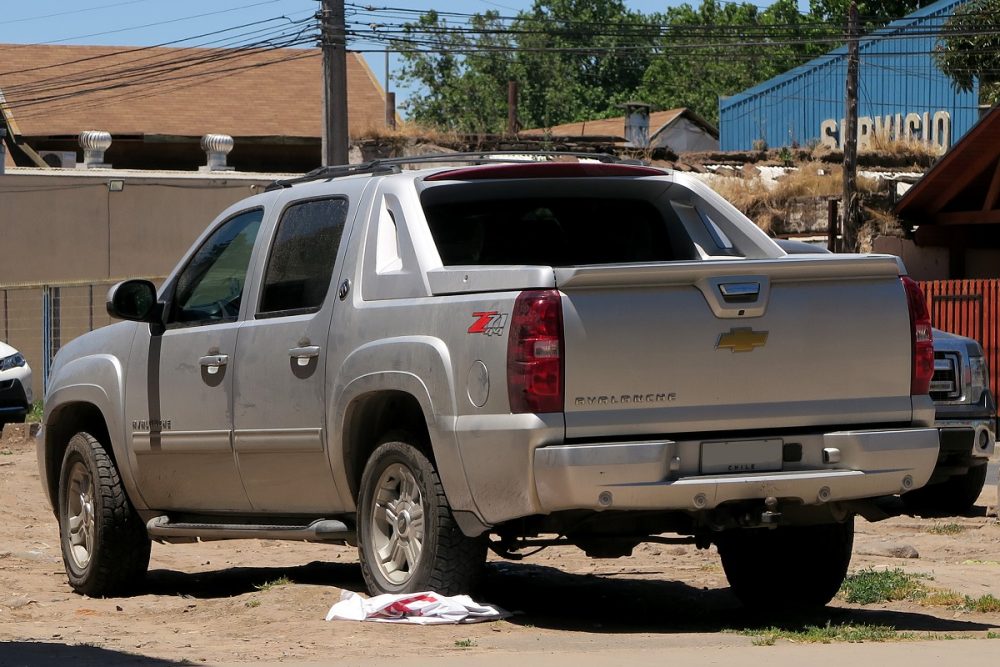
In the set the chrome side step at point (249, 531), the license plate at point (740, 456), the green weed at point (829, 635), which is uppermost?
the license plate at point (740, 456)

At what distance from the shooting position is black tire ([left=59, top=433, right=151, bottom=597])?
8578mm

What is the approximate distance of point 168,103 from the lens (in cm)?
4591

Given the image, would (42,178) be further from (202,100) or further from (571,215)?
(571,215)

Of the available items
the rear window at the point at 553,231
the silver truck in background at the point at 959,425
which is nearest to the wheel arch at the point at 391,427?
the rear window at the point at 553,231

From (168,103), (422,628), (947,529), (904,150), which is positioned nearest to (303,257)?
(422,628)

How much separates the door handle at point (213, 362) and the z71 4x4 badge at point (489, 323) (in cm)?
196

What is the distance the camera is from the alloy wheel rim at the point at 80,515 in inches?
346

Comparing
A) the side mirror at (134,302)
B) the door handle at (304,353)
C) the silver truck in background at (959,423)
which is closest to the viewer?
the door handle at (304,353)

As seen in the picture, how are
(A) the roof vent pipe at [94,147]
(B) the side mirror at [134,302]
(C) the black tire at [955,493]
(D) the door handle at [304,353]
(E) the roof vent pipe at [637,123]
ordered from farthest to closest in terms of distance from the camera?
(E) the roof vent pipe at [637,123]
(A) the roof vent pipe at [94,147]
(C) the black tire at [955,493]
(B) the side mirror at [134,302]
(D) the door handle at [304,353]

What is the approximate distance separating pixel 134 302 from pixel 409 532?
2330 millimetres

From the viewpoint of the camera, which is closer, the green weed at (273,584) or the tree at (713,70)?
the green weed at (273,584)

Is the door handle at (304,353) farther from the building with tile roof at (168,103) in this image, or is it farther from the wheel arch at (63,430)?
the building with tile roof at (168,103)

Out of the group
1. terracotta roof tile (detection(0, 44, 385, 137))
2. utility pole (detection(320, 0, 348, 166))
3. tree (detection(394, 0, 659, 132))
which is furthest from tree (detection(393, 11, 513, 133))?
utility pole (detection(320, 0, 348, 166))

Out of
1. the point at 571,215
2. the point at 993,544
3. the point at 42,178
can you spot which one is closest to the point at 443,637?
the point at 571,215
